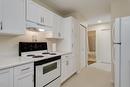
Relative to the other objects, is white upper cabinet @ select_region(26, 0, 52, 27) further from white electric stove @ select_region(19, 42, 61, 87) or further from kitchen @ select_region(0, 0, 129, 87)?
white electric stove @ select_region(19, 42, 61, 87)

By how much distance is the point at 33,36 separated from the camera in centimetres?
290

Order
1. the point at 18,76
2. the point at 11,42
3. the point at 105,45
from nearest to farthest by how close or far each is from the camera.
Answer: the point at 18,76, the point at 11,42, the point at 105,45

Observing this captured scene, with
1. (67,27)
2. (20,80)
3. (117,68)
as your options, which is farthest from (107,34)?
(20,80)

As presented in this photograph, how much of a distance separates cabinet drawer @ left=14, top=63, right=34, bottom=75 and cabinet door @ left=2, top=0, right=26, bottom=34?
0.66 meters

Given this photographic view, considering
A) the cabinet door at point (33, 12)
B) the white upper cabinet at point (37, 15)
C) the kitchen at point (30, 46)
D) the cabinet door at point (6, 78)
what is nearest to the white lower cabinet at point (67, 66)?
the kitchen at point (30, 46)

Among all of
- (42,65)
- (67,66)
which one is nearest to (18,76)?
(42,65)

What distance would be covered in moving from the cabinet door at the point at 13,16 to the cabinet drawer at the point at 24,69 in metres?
0.66

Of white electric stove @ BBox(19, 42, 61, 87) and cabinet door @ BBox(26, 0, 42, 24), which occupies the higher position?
cabinet door @ BBox(26, 0, 42, 24)

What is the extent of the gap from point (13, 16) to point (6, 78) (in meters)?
1.08

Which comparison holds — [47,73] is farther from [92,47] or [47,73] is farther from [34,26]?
[92,47]

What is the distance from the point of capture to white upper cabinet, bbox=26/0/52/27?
7.57 ft

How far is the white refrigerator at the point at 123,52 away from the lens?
1.91 metres

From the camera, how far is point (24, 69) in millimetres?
1733

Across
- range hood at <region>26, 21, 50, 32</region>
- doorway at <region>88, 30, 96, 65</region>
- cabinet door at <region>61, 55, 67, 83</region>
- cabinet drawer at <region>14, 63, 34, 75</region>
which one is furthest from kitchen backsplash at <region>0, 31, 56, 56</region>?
doorway at <region>88, 30, 96, 65</region>
